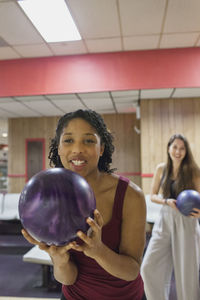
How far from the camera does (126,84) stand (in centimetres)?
378

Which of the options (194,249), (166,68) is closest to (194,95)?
(166,68)

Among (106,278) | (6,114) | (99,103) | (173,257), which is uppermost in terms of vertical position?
(99,103)

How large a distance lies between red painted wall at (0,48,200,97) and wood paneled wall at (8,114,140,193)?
1.82m

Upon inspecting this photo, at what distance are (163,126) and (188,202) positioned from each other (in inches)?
98.2

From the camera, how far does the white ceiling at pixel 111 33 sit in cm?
265

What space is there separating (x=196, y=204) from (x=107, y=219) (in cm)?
125

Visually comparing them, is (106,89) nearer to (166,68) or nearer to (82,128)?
(166,68)

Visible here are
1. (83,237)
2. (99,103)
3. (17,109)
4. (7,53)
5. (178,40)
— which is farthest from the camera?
(17,109)

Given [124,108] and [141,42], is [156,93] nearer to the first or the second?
[141,42]

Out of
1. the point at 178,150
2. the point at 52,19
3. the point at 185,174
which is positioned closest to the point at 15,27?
the point at 52,19

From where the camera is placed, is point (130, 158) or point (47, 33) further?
point (130, 158)

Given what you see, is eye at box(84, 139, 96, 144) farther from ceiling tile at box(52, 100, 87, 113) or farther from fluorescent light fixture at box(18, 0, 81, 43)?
ceiling tile at box(52, 100, 87, 113)

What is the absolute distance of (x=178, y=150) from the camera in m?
2.26

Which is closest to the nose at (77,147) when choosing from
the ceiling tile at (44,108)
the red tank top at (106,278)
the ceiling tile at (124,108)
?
the red tank top at (106,278)
